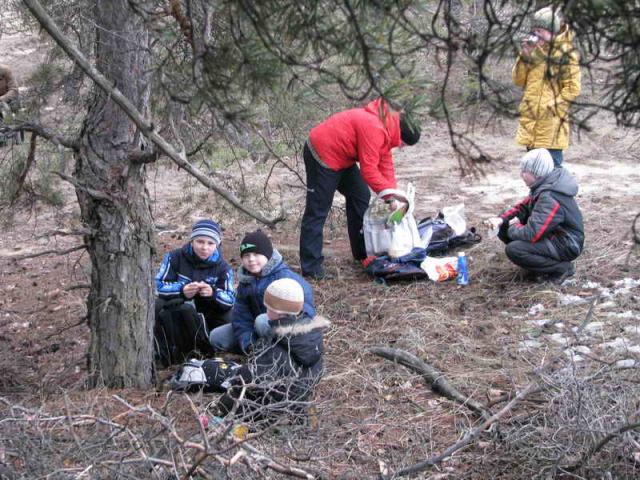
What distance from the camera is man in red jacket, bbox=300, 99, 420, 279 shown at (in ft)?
21.8

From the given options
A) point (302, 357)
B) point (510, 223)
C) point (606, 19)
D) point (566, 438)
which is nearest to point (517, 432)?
point (566, 438)

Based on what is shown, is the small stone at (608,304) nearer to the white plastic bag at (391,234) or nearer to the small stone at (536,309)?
the small stone at (536,309)

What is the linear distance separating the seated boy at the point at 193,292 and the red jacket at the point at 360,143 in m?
1.47

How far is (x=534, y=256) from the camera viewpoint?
6.41 meters

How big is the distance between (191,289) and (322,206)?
1746 millimetres

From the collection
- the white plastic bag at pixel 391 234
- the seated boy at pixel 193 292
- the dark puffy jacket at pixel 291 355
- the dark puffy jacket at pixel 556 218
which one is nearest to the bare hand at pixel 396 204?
the white plastic bag at pixel 391 234

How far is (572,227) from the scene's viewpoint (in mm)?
6293

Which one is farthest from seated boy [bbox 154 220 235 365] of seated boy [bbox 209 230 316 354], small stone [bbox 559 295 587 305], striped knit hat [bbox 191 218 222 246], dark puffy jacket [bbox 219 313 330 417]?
small stone [bbox 559 295 587 305]

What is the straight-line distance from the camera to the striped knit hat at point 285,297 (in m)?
4.50

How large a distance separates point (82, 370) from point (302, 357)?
1977 millimetres

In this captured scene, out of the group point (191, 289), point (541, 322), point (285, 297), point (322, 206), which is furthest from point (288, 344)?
point (322, 206)

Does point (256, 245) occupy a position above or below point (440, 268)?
above

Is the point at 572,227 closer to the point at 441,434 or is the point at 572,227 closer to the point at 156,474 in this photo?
the point at 441,434

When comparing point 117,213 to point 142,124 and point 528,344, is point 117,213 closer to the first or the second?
point 142,124
